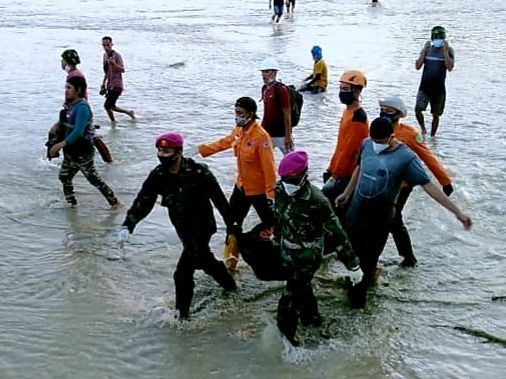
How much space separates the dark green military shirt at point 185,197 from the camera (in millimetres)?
6297

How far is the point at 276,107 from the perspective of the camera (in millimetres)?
8898

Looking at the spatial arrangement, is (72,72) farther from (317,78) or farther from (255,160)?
(317,78)

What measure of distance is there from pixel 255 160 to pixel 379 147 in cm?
126

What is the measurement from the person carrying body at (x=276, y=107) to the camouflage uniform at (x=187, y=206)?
2.51m

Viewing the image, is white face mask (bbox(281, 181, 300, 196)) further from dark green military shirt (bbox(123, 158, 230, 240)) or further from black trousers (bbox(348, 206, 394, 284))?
black trousers (bbox(348, 206, 394, 284))

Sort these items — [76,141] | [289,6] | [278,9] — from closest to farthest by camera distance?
[76,141]
[278,9]
[289,6]

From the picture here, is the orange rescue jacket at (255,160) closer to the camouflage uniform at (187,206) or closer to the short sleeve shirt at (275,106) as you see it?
the camouflage uniform at (187,206)

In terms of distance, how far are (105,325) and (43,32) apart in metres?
24.2

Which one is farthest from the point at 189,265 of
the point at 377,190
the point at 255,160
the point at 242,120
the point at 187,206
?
the point at 377,190

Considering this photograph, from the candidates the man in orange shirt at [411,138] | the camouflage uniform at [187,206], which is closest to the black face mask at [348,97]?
the man in orange shirt at [411,138]

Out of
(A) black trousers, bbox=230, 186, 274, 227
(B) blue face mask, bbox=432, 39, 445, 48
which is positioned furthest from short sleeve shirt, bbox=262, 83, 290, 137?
(B) blue face mask, bbox=432, 39, 445, 48

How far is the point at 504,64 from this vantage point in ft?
66.5

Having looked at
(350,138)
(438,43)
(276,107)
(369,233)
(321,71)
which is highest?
(350,138)

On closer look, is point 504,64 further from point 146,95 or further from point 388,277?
point 388,277
